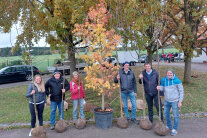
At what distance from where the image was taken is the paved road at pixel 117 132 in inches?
177

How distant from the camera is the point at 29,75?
17000 millimetres

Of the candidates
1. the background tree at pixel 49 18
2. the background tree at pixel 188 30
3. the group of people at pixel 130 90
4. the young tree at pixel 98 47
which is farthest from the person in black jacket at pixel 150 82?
the background tree at pixel 188 30

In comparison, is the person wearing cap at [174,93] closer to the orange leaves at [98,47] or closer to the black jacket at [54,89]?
the orange leaves at [98,47]

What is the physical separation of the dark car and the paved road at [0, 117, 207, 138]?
12145 millimetres

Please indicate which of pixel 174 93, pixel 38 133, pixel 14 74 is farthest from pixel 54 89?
pixel 14 74

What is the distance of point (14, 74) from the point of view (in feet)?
52.7

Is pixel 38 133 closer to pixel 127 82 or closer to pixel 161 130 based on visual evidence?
pixel 127 82

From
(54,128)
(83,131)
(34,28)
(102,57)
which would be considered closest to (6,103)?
(34,28)

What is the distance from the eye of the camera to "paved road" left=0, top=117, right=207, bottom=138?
450cm

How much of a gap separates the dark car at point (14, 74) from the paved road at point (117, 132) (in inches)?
478

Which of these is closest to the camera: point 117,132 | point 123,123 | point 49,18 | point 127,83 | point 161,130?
point 161,130

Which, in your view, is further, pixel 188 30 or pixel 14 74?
pixel 14 74

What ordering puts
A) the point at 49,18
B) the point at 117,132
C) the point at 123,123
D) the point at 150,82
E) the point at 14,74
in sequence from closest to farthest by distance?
the point at 117,132 < the point at 150,82 < the point at 123,123 < the point at 49,18 < the point at 14,74

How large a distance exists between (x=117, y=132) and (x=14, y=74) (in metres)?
14.6
